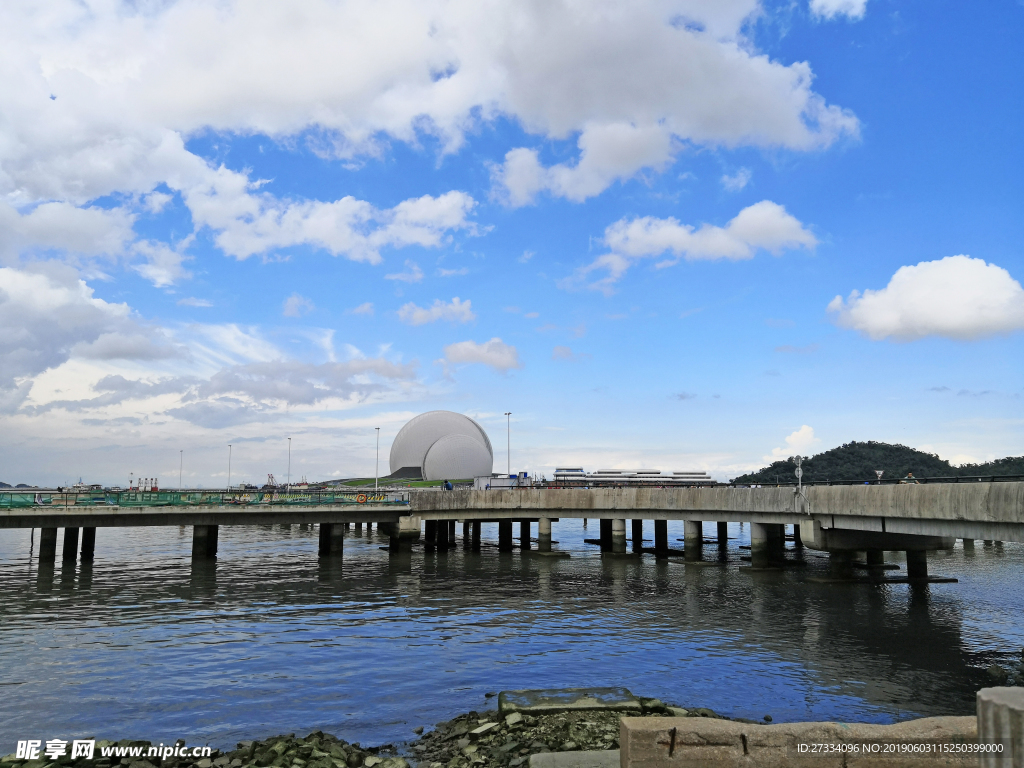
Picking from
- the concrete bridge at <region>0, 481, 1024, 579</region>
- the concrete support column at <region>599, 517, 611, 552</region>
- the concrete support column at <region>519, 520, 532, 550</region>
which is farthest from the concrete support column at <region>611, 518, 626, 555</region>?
the concrete support column at <region>519, 520, 532, 550</region>

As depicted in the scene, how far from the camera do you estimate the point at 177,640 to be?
26141 mm

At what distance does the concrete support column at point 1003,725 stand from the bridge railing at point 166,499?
5436 cm

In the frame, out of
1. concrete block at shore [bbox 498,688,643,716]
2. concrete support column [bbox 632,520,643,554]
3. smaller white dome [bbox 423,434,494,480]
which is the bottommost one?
concrete support column [bbox 632,520,643,554]

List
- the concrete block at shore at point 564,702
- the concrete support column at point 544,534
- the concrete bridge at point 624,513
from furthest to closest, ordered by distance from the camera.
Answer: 1. the concrete support column at point 544,534
2. the concrete bridge at point 624,513
3. the concrete block at shore at point 564,702

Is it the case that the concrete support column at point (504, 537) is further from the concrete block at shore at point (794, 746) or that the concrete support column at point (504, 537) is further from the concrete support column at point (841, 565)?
the concrete block at shore at point (794, 746)

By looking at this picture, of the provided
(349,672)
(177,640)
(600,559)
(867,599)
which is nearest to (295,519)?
(600,559)

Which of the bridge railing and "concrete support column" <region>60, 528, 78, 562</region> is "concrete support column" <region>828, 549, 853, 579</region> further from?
"concrete support column" <region>60, 528, 78, 562</region>

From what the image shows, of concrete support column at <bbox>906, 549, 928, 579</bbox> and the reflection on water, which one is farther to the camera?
concrete support column at <bbox>906, 549, 928, 579</bbox>

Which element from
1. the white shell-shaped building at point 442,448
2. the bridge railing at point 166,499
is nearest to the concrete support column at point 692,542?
the bridge railing at point 166,499

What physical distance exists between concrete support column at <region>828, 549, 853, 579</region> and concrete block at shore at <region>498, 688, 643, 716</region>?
29.2m

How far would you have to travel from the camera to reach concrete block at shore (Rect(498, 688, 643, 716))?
15.8 m

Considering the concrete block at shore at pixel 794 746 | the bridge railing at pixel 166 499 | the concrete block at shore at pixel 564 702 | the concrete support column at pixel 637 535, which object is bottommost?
the concrete support column at pixel 637 535

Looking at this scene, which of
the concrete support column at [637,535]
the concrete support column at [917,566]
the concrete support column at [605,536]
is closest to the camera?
the concrete support column at [917,566]

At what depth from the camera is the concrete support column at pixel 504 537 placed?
64188 mm
